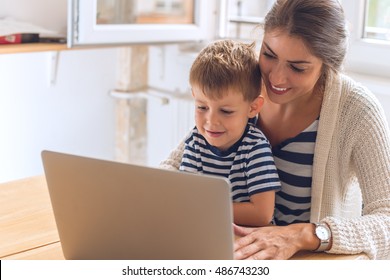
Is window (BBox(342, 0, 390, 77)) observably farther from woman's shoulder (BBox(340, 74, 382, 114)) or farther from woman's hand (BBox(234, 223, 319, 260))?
woman's hand (BBox(234, 223, 319, 260))

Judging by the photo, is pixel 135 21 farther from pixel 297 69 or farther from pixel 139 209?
pixel 139 209

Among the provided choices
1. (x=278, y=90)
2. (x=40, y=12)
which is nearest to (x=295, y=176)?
(x=278, y=90)

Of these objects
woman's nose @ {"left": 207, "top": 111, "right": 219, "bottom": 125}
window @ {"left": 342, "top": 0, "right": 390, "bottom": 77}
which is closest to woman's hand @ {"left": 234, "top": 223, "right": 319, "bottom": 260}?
woman's nose @ {"left": 207, "top": 111, "right": 219, "bottom": 125}

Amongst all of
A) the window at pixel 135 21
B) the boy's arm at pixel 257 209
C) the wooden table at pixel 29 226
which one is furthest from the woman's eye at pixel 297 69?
the window at pixel 135 21

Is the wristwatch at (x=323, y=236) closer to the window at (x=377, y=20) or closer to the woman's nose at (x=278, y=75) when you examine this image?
the woman's nose at (x=278, y=75)

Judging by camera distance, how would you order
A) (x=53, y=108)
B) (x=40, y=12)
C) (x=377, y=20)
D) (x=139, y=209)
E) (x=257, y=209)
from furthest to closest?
1. (x=53, y=108)
2. (x=40, y=12)
3. (x=377, y=20)
4. (x=257, y=209)
5. (x=139, y=209)

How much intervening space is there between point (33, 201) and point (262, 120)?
60cm

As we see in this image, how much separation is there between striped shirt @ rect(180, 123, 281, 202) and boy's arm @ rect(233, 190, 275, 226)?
0.01m

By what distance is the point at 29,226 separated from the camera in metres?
1.59

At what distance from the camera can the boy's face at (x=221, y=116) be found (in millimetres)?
1512

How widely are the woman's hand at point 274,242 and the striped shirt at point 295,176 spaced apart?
0.70 feet

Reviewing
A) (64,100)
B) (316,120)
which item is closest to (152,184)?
(316,120)

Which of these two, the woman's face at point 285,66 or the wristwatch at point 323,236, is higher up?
the woman's face at point 285,66

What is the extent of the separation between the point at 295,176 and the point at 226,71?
0.35 m
